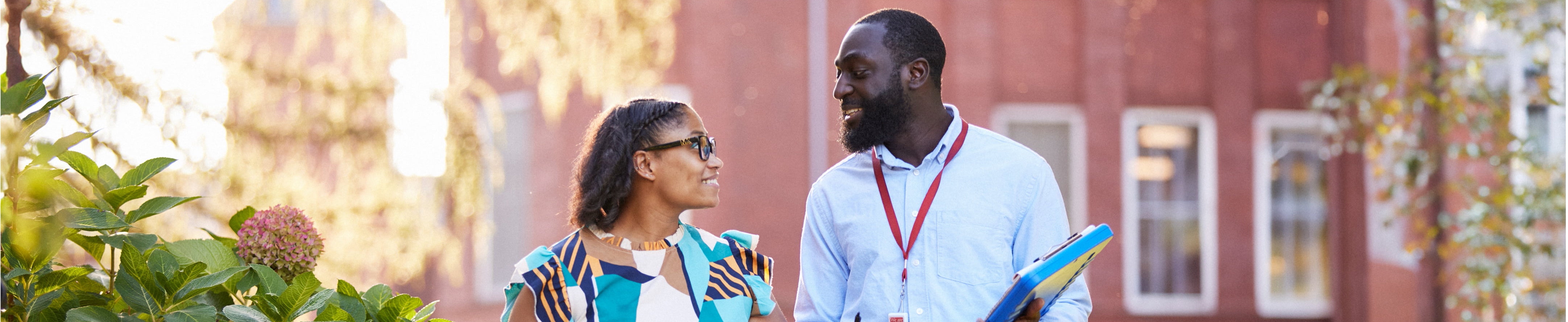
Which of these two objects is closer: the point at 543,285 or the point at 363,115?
the point at 543,285

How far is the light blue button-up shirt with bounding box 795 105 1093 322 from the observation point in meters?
2.16

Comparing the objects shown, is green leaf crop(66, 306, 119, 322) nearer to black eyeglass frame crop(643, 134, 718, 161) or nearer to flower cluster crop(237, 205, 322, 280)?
flower cluster crop(237, 205, 322, 280)

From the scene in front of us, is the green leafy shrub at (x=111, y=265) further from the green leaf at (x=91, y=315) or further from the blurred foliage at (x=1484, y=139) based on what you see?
the blurred foliage at (x=1484, y=139)

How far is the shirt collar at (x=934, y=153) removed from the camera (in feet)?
7.30

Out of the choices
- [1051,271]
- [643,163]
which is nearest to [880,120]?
[643,163]

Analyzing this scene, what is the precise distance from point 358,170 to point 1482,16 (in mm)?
5485

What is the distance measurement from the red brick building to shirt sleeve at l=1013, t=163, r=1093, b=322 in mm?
7223

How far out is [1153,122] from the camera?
979cm

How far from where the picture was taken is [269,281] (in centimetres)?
161

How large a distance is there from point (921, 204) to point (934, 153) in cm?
10

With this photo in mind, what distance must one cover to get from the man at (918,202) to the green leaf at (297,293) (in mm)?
904

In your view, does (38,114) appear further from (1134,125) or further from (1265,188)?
(1265,188)

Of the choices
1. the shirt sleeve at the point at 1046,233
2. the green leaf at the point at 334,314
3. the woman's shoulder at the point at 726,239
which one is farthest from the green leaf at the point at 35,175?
the shirt sleeve at the point at 1046,233

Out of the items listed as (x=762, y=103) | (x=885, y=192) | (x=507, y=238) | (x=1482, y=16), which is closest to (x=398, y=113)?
(x=885, y=192)
